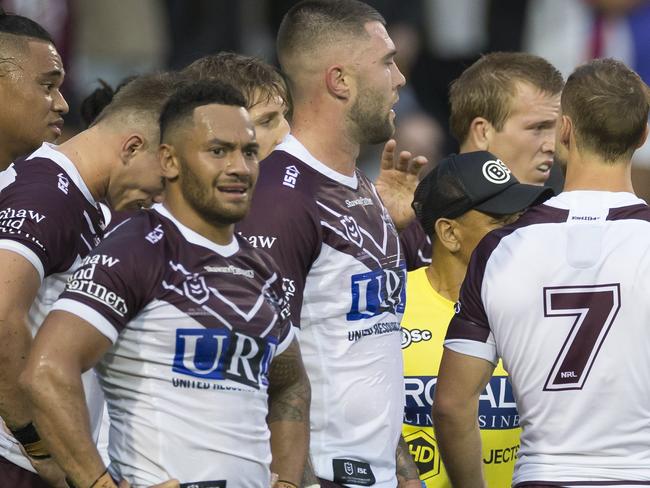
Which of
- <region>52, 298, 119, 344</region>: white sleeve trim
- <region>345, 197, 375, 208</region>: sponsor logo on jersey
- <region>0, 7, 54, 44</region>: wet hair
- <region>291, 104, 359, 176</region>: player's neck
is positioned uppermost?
<region>0, 7, 54, 44</region>: wet hair

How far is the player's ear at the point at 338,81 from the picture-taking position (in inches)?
214

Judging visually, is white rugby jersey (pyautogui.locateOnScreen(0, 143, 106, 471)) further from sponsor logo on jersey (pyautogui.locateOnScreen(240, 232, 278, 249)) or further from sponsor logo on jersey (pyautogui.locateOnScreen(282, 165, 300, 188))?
sponsor logo on jersey (pyautogui.locateOnScreen(282, 165, 300, 188))

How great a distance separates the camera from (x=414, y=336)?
5723 mm

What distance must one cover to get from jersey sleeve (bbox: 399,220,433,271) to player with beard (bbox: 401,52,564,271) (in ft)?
1.90

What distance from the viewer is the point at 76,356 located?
3.93 m

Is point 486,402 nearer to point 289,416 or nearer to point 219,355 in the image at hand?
point 289,416

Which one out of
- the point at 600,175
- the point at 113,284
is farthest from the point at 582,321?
the point at 113,284

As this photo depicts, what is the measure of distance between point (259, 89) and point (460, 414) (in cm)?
163

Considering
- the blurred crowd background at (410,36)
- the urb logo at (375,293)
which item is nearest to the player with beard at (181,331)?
the urb logo at (375,293)

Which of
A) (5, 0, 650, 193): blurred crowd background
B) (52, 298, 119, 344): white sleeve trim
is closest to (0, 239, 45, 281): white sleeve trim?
(52, 298, 119, 344): white sleeve trim

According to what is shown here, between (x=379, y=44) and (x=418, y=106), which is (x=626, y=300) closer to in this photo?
(x=379, y=44)

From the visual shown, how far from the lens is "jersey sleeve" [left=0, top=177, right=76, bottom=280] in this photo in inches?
177

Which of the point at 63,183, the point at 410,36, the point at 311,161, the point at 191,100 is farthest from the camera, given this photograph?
the point at 410,36

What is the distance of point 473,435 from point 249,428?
118cm
